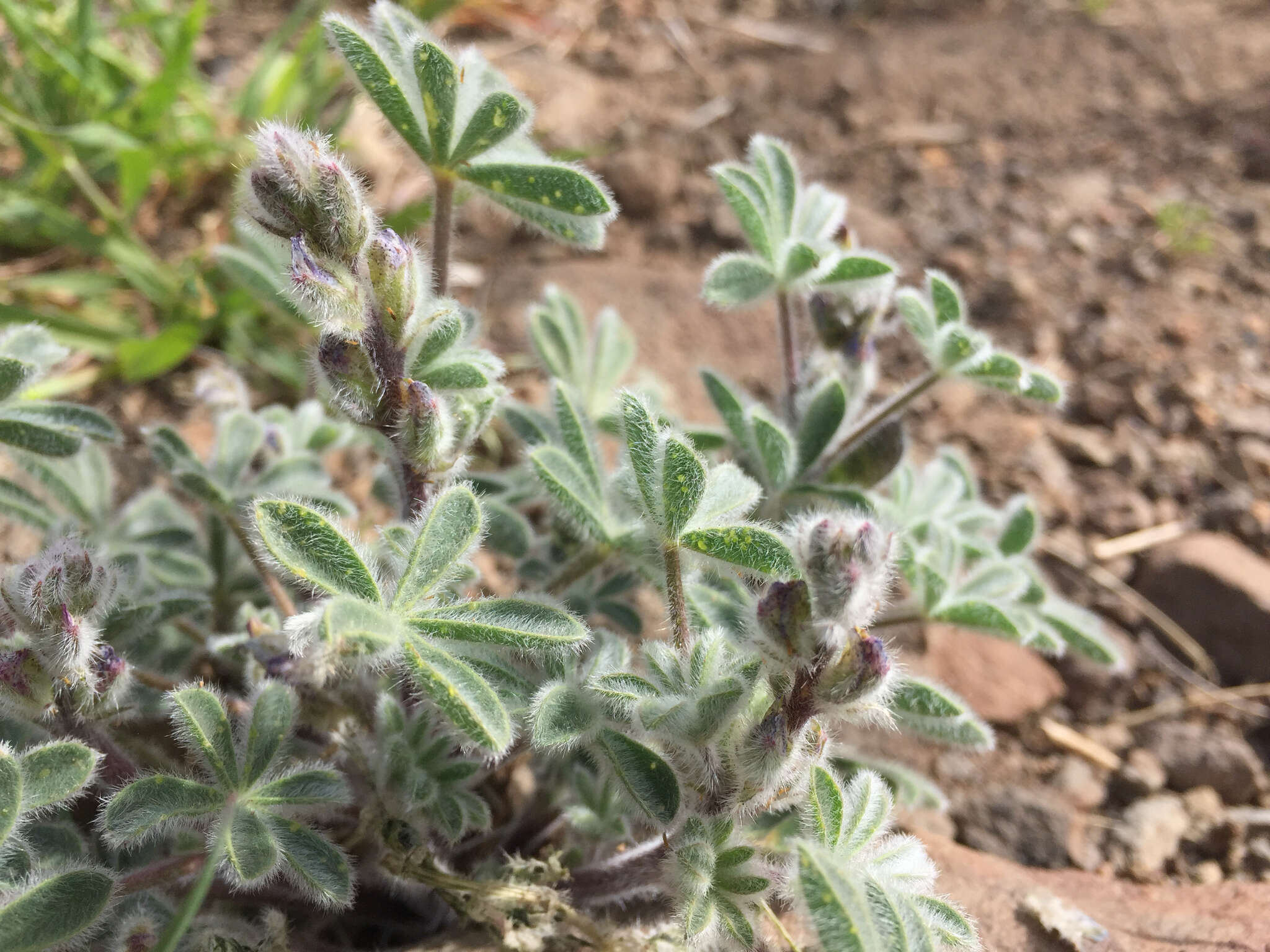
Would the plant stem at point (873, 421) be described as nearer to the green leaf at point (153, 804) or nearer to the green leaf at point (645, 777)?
the green leaf at point (645, 777)

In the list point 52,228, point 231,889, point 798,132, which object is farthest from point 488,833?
point 798,132

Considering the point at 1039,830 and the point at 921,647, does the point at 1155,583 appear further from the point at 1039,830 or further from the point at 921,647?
the point at 1039,830

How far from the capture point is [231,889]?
202 centimetres

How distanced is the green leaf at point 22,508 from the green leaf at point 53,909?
1.14m

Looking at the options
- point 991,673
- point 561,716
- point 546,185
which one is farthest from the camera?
point 991,673

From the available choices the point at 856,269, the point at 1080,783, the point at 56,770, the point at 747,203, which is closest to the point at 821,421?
the point at 856,269

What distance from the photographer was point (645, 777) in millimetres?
1831

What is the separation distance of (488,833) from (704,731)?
0.90 m

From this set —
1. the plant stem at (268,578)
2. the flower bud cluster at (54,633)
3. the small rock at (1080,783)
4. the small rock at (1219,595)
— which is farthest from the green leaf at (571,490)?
the small rock at (1219,595)

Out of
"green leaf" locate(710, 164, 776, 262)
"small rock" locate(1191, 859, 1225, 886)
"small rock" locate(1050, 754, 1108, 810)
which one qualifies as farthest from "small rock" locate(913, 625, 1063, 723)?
"green leaf" locate(710, 164, 776, 262)

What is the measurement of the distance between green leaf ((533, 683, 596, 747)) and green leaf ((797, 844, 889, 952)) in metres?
0.46

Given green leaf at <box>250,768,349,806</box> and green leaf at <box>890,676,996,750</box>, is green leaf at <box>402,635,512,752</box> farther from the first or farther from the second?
green leaf at <box>890,676,996,750</box>

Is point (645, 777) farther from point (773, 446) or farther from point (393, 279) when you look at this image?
point (393, 279)

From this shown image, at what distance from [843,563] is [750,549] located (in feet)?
1.09
